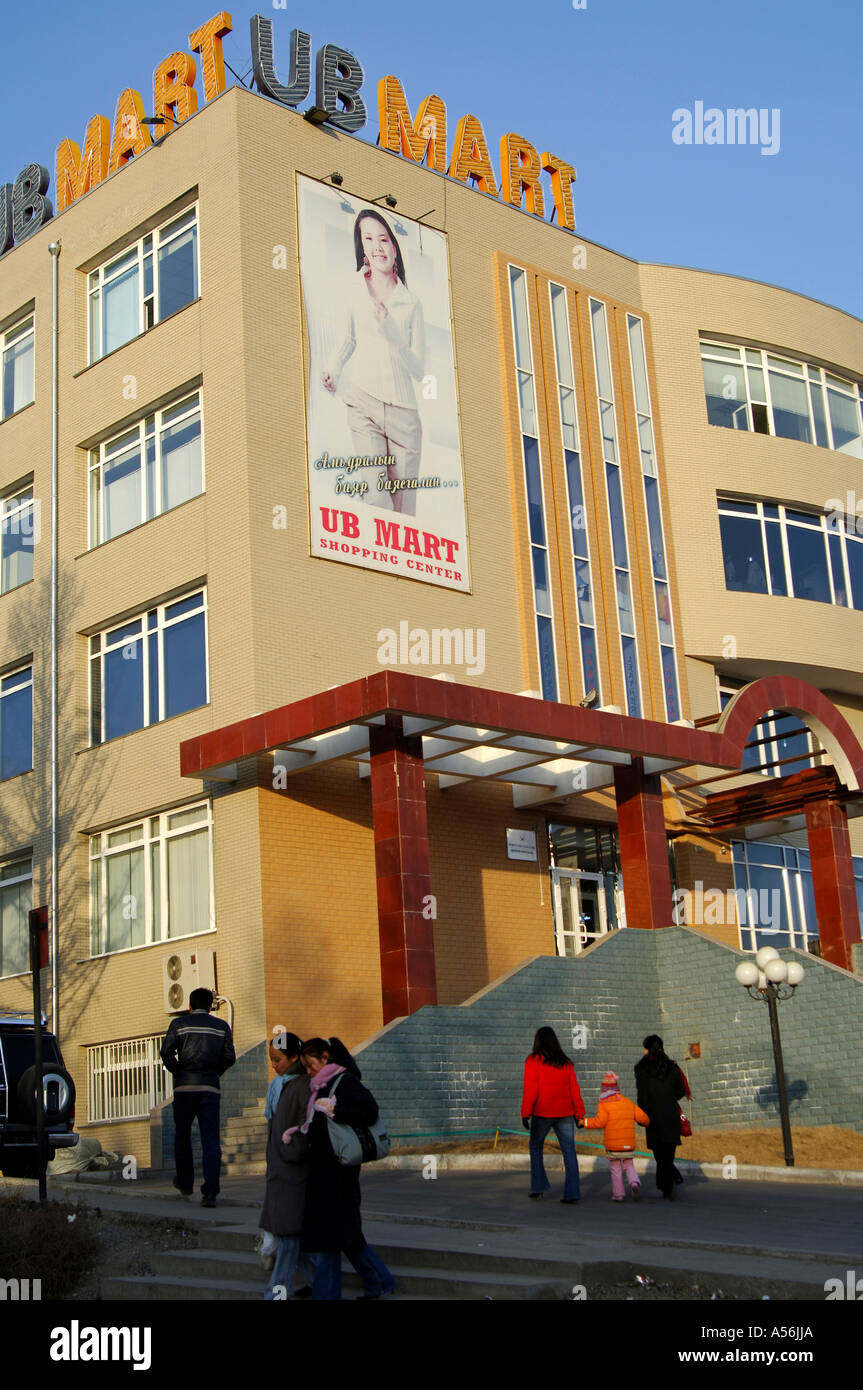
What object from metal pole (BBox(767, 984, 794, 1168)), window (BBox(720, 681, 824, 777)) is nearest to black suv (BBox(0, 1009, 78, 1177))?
metal pole (BBox(767, 984, 794, 1168))

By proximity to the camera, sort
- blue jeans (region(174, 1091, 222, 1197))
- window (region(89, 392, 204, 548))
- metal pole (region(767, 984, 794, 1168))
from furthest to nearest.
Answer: window (region(89, 392, 204, 548))
metal pole (region(767, 984, 794, 1168))
blue jeans (region(174, 1091, 222, 1197))

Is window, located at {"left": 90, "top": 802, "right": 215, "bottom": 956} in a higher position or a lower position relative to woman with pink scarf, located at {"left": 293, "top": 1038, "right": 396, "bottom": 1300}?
higher

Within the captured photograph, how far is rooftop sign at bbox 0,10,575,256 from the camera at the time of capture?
1021 inches

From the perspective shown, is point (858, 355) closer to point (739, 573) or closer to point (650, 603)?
point (739, 573)

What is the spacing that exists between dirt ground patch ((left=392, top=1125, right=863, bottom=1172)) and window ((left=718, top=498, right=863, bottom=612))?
44.2ft

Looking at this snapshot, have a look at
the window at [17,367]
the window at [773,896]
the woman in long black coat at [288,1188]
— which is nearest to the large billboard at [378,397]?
the window at [17,367]

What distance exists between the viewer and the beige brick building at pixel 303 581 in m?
22.9

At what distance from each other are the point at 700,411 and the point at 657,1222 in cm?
2213

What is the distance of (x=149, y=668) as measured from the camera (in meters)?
24.9

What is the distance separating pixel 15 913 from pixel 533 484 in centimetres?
1201

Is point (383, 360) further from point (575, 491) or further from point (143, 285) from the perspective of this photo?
point (575, 491)

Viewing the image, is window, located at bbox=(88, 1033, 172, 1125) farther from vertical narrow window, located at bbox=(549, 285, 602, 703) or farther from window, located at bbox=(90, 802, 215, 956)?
vertical narrow window, located at bbox=(549, 285, 602, 703)

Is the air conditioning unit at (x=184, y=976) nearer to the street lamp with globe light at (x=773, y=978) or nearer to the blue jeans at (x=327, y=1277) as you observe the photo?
the street lamp with globe light at (x=773, y=978)

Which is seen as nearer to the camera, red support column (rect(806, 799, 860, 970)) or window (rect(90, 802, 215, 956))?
window (rect(90, 802, 215, 956))
